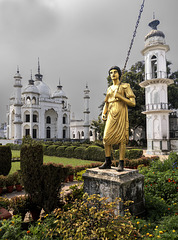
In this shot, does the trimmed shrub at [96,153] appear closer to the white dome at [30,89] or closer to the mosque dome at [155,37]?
the mosque dome at [155,37]

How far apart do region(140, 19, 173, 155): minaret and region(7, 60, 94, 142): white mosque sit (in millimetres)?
20734

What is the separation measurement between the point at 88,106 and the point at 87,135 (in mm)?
6052

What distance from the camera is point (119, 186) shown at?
365 cm

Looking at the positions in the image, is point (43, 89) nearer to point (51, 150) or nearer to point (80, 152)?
point (51, 150)

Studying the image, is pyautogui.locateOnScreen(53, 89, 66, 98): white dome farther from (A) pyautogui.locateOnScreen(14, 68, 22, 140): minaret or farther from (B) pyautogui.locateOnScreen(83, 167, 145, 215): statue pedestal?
(B) pyautogui.locateOnScreen(83, 167, 145, 215): statue pedestal

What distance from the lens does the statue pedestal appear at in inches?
146

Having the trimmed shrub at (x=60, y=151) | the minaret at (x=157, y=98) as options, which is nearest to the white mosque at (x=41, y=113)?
the trimmed shrub at (x=60, y=151)

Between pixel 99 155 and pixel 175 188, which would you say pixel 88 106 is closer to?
pixel 99 155

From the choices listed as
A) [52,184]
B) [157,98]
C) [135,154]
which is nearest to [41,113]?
[157,98]

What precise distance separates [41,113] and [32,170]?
34.9 m

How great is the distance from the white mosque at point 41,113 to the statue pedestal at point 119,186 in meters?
29.4

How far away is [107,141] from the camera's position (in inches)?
173

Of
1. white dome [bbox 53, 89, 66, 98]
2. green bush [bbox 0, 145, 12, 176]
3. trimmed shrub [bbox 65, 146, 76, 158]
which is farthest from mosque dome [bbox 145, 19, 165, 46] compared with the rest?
white dome [bbox 53, 89, 66, 98]

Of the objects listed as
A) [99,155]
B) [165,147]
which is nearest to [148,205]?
[99,155]
